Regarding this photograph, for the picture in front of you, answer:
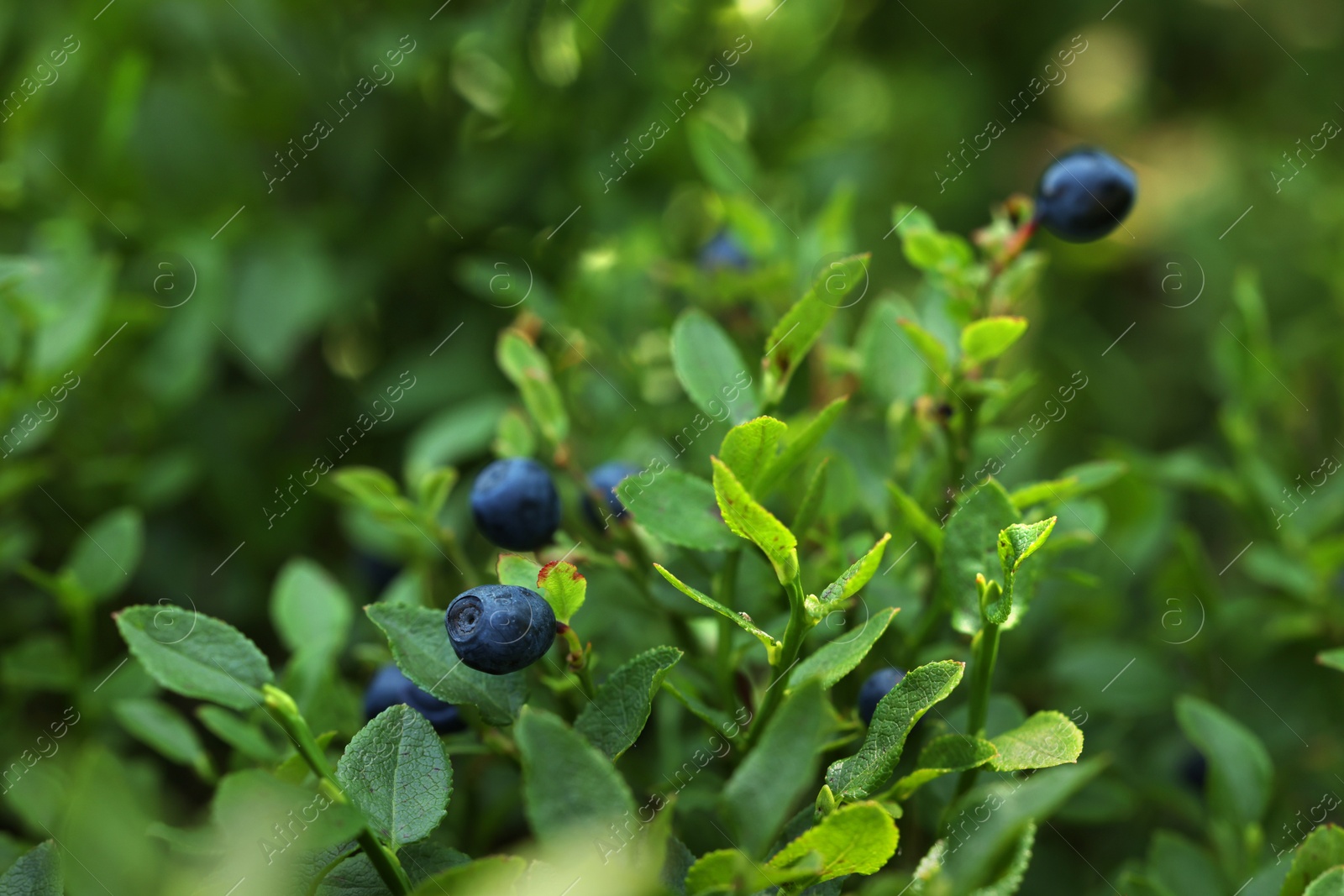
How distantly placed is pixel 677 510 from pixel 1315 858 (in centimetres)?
58

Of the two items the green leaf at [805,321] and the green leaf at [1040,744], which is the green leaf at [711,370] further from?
the green leaf at [1040,744]

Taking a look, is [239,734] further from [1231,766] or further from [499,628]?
[1231,766]

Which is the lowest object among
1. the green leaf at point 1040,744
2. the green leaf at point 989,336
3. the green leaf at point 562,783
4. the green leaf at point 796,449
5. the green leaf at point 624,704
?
the green leaf at point 1040,744

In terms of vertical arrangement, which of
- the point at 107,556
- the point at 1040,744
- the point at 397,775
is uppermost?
the point at 107,556

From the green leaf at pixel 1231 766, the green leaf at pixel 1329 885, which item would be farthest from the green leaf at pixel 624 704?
the green leaf at pixel 1231 766

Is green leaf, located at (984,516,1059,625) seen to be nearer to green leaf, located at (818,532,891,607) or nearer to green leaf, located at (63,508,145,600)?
green leaf, located at (818,532,891,607)

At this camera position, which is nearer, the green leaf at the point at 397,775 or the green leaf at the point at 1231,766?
the green leaf at the point at 397,775

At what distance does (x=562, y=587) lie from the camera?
0.82 meters

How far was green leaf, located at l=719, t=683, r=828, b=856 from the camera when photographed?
2.07 feet

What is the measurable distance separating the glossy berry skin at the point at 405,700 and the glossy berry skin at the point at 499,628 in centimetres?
19

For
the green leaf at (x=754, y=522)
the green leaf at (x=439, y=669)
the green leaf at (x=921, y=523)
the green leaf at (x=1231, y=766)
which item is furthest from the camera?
the green leaf at (x=1231, y=766)

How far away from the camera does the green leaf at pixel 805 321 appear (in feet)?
2.90

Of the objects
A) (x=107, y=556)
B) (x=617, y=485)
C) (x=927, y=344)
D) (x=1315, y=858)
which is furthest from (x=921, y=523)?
(x=107, y=556)

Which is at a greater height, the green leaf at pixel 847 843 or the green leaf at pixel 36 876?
the green leaf at pixel 36 876
